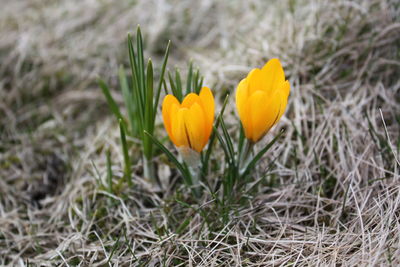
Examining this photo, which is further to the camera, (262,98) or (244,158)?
(244,158)

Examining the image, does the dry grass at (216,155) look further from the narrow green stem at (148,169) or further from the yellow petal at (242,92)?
the yellow petal at (242,92)

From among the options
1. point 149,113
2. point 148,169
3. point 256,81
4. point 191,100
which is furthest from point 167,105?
point 148,169

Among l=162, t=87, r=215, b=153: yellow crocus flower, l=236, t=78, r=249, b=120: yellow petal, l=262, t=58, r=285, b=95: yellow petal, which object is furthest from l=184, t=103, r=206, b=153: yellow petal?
l=262, t=58, r=285, b=95: yellow petal

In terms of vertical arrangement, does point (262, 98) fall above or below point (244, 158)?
above

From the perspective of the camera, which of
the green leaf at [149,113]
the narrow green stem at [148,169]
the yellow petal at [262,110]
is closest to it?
the yellow petal at [262,110]

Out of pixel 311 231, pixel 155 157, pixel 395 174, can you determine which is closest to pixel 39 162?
pixel 155 157

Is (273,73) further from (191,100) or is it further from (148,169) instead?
(148,169)

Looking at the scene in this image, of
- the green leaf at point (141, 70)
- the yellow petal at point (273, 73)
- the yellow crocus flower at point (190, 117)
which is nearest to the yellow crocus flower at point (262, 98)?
the yellow petal at point (273, 73)
